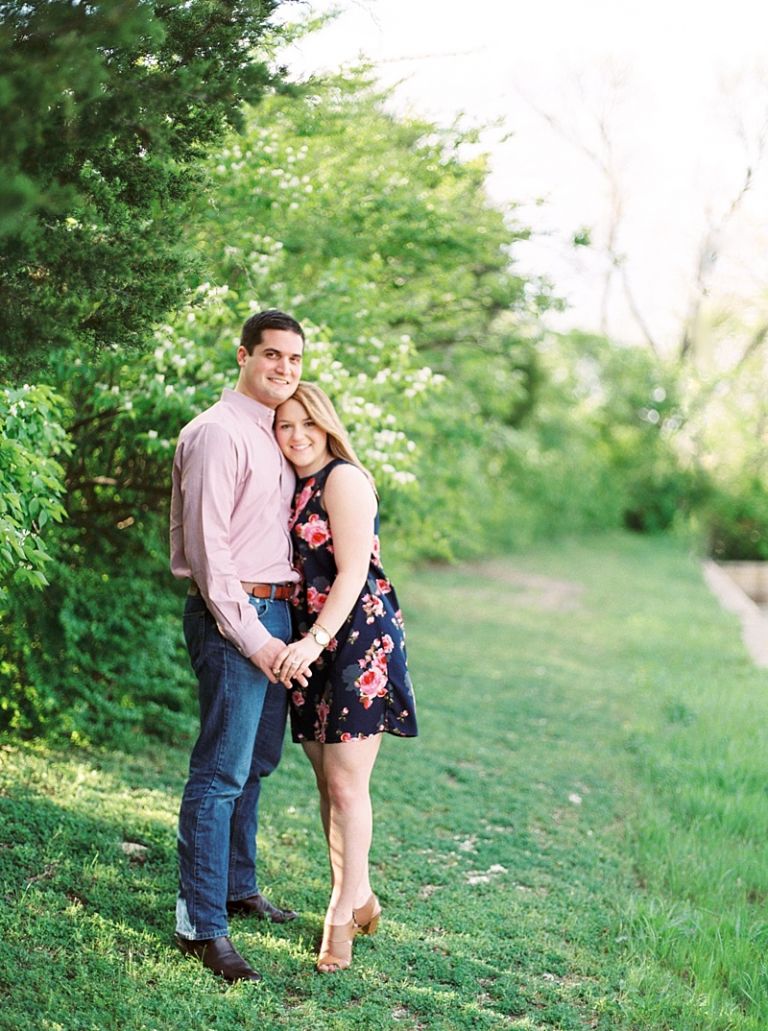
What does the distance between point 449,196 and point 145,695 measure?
3657mm

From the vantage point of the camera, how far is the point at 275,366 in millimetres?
3598

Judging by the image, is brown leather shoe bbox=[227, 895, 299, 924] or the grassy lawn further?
brown leather shoe bbox=[227, 895, 299, 924]

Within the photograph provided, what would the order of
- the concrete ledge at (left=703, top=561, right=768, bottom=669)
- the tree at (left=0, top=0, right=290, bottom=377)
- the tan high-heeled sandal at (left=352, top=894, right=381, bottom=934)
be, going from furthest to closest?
the concrete ledge at (left=703, top=561, right=768, bottom=669) < the tan high-heeled sandal at (left=352, top=894, right=381, bottom=934) < the tree at (left=0, top=0, right=290, bottom=377)

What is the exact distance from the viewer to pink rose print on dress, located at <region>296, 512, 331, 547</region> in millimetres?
3602

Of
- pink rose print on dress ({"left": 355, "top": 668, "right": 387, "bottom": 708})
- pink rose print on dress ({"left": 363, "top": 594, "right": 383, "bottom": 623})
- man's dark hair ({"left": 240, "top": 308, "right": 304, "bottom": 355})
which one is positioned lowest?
pink rose print on dress ({"left": 355, "top": 668, "right": 387, "bottom": 708})

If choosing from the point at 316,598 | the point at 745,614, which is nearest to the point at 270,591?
the point at 316,598

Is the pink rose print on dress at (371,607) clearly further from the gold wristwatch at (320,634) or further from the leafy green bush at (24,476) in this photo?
the leafy green bush at (24,476)

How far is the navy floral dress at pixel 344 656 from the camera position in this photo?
3.59 m

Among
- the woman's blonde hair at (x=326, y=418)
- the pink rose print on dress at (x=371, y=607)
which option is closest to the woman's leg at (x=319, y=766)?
the pink rose print on dress at (x=371, y=607)

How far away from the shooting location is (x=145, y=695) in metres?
5.82

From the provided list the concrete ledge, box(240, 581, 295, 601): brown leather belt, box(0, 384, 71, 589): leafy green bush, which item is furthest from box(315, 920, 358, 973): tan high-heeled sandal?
Result: the concrete ledge

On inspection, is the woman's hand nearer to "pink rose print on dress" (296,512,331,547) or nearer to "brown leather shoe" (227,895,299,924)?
"pink rose print on dress" (296,512,331,547)

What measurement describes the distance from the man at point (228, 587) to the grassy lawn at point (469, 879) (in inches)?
12.0

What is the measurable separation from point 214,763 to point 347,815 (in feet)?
1.66
